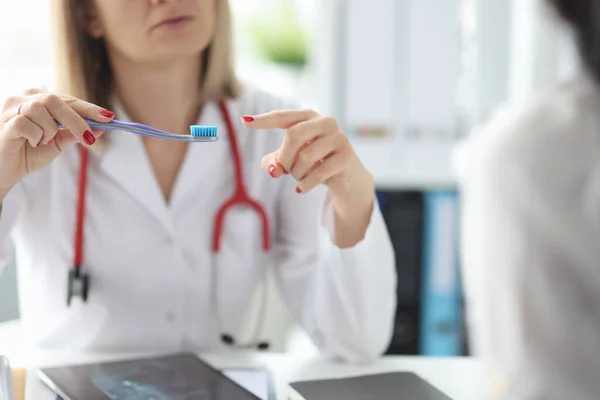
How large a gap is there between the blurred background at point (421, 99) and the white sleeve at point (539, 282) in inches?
48.2

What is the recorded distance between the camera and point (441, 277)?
5.92 ft

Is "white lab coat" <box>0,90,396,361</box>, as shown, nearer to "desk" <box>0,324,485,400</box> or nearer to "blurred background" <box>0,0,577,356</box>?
"desk" <box>0,324,485,400</box>

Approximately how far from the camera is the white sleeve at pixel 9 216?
1026 mm

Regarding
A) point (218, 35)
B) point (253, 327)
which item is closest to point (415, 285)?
point (253, 327)

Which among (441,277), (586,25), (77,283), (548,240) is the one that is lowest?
(441,277)

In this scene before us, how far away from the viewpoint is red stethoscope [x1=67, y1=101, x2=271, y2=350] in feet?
3.39

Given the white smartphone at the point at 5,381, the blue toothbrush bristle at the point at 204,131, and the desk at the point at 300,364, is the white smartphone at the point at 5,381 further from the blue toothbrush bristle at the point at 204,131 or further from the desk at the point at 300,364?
the blue toothbrush bristle at the point at 204,131

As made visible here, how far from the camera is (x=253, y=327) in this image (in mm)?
1203

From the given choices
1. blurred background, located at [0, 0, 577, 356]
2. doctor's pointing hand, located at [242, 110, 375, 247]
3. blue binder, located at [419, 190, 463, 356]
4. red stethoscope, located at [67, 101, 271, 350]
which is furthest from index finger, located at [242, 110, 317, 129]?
blue binder, located at [419, 190, 463, 356]

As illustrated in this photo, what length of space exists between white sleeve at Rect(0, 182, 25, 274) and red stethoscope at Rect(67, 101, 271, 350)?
8 cm

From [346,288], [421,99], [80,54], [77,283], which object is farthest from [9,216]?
[421,99]

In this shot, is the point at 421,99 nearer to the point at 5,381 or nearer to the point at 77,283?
the point at 77,283

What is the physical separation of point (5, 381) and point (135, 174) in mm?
385

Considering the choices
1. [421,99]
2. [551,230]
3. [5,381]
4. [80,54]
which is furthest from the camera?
[421,99]
